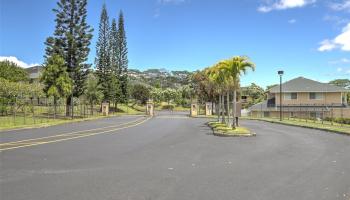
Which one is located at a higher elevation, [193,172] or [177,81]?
[177,81]

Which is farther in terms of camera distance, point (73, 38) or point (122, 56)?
point (122, 56)

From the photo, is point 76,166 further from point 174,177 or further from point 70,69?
point 70,69

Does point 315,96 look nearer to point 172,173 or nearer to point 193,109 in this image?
point 193,109

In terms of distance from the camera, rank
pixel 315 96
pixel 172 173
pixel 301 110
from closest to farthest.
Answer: pixel 172 173 < pixel 301 110 < pixel 315 96

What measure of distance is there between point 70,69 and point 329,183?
44.9 m

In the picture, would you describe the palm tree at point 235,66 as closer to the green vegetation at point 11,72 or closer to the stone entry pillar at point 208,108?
the stone entry pillar at point 208,108

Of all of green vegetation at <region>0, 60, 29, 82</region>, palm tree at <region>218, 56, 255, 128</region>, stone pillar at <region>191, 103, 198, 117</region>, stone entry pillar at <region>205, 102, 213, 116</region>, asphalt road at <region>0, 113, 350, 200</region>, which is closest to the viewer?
asphalt road at <region>0, 113, 350, 200</region>

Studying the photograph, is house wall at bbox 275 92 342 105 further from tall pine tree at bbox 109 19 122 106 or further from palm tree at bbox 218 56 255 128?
palm tree at bbox 218 56 255 128

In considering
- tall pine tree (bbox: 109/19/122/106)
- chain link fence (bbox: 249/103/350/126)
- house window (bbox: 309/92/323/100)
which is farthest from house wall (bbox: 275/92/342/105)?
tall pine tree (bbox: 109/19/122/106)

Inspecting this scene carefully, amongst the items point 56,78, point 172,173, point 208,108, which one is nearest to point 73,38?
point 56,78

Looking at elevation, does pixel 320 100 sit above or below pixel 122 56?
below

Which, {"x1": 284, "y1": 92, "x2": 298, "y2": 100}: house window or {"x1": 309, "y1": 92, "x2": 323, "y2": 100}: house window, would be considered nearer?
{"x1": 309, "y1": 92, "x2": 323, "y2": 100}: house window

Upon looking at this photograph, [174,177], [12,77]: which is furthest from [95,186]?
[12,77]

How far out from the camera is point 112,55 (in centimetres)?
7306
